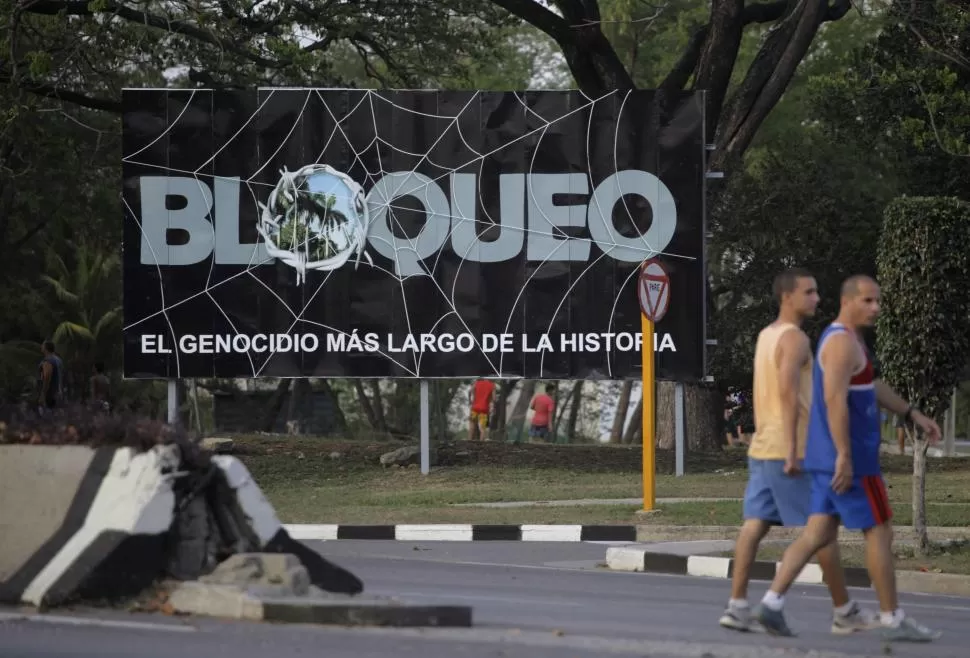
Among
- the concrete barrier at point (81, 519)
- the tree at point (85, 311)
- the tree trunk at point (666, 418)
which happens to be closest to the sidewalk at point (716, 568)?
the concrete barrier at point (81, 519)

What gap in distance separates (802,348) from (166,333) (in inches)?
567

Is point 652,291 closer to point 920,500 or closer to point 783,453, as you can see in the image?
point 920,500

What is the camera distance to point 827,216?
26.6 m

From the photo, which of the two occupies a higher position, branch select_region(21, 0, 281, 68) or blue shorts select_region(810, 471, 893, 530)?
branch select_region(21, 0, 281, 68)

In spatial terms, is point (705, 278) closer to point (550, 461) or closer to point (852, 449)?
point (550, 461)

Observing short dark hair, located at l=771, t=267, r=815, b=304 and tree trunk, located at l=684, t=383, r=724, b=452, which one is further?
tree trunk, located at l=684, t=383, r=724, b=452

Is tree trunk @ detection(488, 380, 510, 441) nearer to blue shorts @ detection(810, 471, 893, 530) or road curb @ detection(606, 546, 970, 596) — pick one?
road curb @ detection(606, 546, 970, 596)

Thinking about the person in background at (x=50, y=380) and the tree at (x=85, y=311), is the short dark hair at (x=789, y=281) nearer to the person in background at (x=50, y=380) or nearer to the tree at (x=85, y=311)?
the person in background at (x=50, y=380)

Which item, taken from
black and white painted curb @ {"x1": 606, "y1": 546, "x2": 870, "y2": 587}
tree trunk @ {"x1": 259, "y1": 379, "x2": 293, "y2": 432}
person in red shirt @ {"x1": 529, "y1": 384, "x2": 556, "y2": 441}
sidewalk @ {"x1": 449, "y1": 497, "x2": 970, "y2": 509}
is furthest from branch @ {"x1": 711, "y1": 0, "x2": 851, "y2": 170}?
tree trunk @ {"x1": 259, "y1": 379, "x2": 293, "y2": 432}

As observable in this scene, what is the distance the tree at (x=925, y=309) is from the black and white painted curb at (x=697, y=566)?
2.97ft

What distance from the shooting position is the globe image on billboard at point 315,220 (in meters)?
21.8

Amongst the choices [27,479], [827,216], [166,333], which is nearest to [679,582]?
[27,479]

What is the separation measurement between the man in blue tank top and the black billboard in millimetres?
13021

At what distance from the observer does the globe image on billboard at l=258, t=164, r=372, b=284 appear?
2178cm
